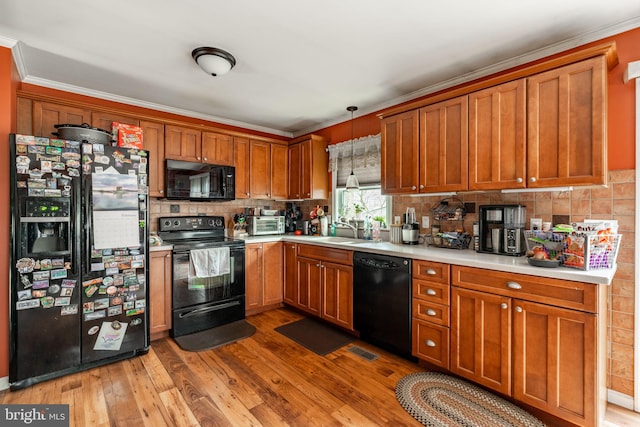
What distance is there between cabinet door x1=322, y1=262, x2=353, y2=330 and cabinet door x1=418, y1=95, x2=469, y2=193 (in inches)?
45.8

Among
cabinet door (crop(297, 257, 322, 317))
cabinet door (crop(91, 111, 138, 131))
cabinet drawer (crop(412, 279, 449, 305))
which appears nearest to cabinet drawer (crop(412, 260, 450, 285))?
cabinet drawer (crop(412, 279, 449, 305))

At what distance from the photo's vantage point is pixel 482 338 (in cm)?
205

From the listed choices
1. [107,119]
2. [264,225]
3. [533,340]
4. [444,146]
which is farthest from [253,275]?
[533,340]

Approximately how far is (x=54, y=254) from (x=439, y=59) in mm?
3453

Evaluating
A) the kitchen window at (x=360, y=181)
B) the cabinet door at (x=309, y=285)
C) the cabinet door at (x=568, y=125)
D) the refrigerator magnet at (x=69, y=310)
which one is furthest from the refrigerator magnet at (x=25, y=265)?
the cabinet door at (x=568, y=125)

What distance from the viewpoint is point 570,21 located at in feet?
6.48

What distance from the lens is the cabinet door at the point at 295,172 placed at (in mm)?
4230

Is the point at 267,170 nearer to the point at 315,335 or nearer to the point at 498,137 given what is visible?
the point at 315,335

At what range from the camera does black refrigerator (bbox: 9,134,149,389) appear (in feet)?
7.01

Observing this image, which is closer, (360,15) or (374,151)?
(360,15)

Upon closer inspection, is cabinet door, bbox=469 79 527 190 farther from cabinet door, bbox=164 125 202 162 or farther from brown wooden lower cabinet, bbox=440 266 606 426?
cabinet door, bbox=164 125 202 162

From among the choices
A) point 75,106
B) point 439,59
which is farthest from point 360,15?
point 75,106

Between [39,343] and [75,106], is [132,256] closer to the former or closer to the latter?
[39,343]

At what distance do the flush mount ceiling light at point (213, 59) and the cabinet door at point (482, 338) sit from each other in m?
2.55
